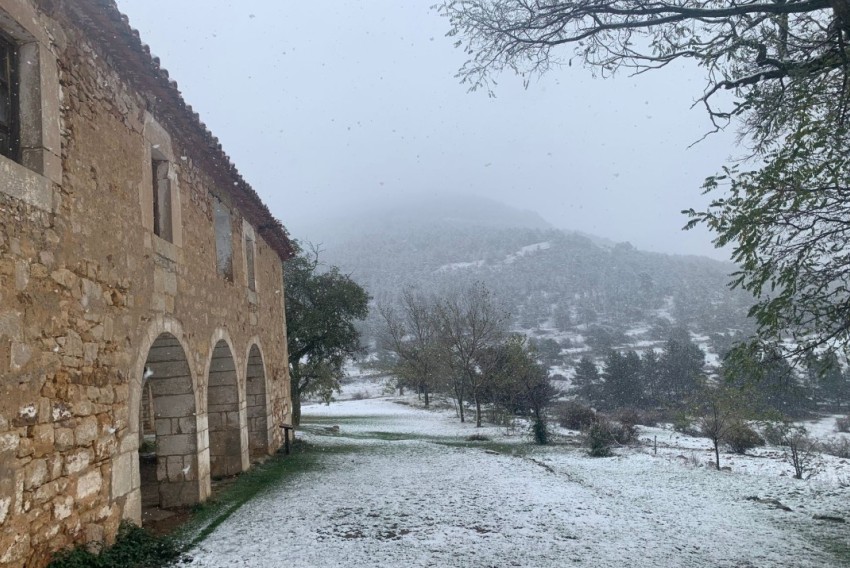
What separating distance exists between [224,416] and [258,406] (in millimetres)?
2155

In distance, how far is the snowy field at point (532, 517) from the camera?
536 cm

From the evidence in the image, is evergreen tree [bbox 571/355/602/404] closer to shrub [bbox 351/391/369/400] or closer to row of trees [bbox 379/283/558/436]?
shrub [bbox 351/391/369/400]

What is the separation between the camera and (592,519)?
22.2 ft

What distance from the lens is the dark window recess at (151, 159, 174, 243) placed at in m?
6.90

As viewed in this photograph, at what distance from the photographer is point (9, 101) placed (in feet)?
14.0

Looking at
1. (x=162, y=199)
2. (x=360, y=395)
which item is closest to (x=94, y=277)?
(x=162, y=199)

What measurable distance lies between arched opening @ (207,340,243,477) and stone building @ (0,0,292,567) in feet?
3.58

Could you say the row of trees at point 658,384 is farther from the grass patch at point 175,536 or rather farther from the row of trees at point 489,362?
the grass patch at point 175,536

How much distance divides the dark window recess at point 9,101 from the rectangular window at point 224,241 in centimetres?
498

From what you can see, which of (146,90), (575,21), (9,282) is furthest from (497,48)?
(9,282)

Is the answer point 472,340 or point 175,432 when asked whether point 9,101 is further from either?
point 472,340

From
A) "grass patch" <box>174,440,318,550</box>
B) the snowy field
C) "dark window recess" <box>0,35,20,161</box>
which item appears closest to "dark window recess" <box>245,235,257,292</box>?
"grass patch" <box>174,440,318,550</box>

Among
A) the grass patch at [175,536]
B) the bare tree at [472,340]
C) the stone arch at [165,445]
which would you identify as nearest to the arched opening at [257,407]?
the grass patch at [175,536]

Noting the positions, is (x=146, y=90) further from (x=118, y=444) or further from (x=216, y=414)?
(x=216, y=414)
